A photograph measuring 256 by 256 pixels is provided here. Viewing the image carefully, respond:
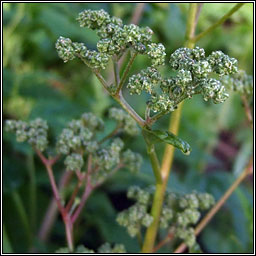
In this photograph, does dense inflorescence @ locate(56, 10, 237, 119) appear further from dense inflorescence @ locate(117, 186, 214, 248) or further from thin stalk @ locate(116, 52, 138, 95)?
dense inflorescence @ locate(117, 186, 214, 248)

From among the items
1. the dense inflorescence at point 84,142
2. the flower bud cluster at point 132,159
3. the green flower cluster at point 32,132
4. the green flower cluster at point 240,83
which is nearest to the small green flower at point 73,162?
the dense inflorescence at point 84,142

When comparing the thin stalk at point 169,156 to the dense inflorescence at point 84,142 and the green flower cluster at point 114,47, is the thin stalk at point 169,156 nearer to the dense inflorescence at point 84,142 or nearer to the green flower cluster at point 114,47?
the dense inflorescence at point 84,142

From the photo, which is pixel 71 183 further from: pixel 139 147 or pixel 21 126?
pixel 21 126

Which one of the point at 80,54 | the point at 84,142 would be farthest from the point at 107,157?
the point at 80,54

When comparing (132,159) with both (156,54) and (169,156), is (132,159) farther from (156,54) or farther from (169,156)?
(156,54)

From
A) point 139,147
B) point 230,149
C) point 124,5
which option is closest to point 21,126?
point 139,147
